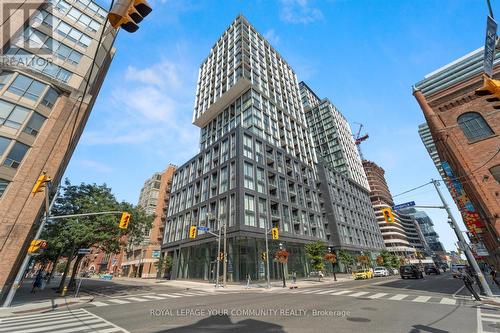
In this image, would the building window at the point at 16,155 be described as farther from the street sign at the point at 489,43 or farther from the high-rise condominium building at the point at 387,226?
the high-rise condominium building at the point at 387,226

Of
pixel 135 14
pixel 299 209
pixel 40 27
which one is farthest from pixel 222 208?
pixel 135 14

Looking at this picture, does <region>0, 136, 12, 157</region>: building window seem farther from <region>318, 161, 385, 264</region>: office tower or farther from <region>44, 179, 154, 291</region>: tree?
<region>318, 161, 385, 264</region>: office tower

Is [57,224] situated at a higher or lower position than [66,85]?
lower

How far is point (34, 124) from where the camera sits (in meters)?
21.8

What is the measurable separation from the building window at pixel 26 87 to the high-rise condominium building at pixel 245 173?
2547 cm

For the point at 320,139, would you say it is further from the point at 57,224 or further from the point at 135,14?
the point at 135,14

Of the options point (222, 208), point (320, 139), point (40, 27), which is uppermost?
point (320, 139)

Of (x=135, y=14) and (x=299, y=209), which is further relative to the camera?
(x=299, y=209)

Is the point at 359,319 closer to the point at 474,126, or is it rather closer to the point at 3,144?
the point at 474,126

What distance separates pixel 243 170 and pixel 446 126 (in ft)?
94.2

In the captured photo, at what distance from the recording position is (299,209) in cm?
4834

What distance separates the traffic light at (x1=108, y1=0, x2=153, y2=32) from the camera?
11.4 feet

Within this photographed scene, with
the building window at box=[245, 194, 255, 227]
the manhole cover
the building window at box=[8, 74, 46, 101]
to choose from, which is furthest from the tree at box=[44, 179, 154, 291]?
the manhole cover

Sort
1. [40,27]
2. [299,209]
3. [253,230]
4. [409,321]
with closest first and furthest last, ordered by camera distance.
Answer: [409,321]
[40,27]
[253,230]
[299,209]
